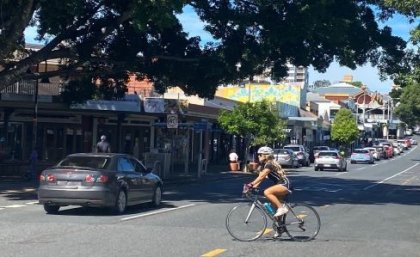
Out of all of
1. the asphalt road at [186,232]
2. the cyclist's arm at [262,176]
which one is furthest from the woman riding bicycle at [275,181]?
the asphalt road at [186,232]

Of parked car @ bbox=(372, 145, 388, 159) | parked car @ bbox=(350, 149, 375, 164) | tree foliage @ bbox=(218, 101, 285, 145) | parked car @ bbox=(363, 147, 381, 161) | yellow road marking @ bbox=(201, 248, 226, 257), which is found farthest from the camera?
parked car @ bbox=(372, 145, 388, 159)

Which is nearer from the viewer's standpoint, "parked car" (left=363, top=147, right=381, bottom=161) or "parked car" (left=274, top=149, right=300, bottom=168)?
"parked car" (left=274, top=149, right=300, bottom=168)

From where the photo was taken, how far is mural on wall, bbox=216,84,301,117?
2746 inches

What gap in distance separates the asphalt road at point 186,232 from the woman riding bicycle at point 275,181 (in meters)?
0.67

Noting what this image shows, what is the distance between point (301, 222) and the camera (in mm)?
12852

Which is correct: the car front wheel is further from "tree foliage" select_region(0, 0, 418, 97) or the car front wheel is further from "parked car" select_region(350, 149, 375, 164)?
"parked car" select_region(350, 149, 375, 164)

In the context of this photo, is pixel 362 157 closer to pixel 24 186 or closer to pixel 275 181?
pixel 24 186

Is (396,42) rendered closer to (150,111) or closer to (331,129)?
(150,111)

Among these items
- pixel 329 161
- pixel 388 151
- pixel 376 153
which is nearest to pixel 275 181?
pixel 329 161

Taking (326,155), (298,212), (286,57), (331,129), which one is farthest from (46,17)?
(331,129)

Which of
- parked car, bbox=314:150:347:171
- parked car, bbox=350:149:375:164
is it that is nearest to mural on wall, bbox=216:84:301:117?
parked car, bbox=350:149:375:164

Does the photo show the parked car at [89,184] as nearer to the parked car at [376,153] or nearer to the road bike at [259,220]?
the road bike at [259,220]

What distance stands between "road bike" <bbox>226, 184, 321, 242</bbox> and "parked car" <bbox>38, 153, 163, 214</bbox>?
456cm

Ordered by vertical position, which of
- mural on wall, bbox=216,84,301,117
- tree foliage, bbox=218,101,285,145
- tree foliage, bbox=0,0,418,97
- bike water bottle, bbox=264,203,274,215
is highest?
mural on wall, bbox=216,84,301,117
